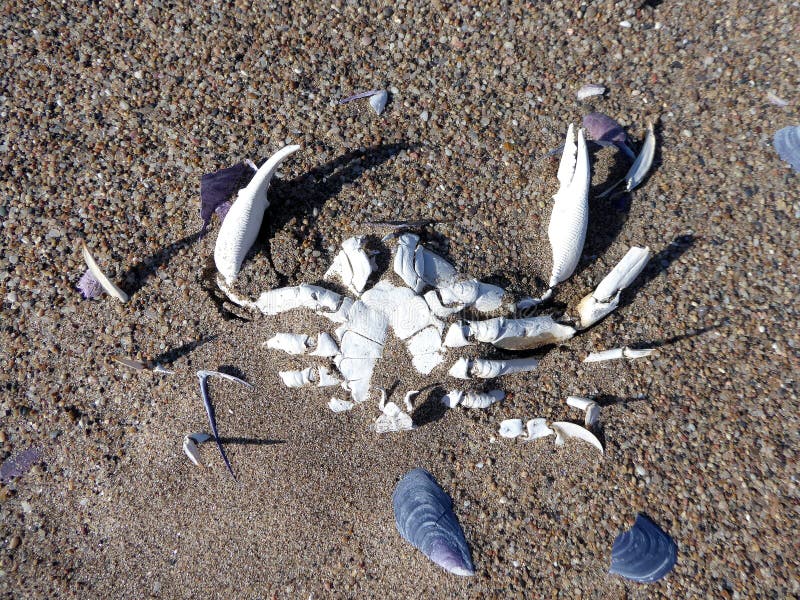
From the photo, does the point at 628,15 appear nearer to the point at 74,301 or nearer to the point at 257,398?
the point at 257,398

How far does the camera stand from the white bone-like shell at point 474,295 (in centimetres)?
196

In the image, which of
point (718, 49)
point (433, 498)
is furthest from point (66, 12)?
point (718, 49)

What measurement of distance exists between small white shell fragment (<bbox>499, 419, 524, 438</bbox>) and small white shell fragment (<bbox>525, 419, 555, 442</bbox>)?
0.11ft

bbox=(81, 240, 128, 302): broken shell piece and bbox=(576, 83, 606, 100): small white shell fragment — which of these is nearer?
bbox=(81, 240, 128, 302): broken shell piece

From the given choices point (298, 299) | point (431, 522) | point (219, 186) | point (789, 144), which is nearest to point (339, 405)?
point (298, 299)

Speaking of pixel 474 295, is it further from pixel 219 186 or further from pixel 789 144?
pixel 789 144

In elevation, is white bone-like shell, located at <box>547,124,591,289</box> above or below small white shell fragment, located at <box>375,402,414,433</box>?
above

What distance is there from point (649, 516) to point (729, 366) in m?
0.70

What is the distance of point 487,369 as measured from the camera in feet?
6.23

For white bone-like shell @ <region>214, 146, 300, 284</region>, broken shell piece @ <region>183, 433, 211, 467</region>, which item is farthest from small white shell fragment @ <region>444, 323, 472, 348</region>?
broken shell piece @ <region>183, 433, 211, 467</region>

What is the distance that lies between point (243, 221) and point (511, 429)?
1.35m

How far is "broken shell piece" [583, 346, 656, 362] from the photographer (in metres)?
1.91

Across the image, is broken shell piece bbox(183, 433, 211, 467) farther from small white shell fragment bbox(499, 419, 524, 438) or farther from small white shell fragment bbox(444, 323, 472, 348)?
small white shell fragment bbox(499, 419, 524, 438)

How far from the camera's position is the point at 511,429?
1.94 meters
